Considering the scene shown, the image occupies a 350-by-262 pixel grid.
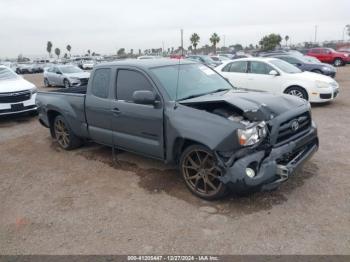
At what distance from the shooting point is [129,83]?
5.04 m

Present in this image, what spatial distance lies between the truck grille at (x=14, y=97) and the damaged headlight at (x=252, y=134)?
7633 millimetres

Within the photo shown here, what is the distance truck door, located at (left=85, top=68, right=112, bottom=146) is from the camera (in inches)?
210

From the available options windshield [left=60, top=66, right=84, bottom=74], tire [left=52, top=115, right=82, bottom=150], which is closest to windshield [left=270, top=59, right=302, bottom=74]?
tire [left=52, top=115, right=82, bottom=150]

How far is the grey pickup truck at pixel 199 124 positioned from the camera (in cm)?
380

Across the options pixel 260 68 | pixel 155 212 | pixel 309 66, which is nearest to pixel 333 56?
pixel 309 66

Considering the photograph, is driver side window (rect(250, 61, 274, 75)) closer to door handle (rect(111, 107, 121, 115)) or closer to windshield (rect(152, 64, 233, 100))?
windshield (rect(152, 64, 233, 100))

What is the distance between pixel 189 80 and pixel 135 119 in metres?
0.99

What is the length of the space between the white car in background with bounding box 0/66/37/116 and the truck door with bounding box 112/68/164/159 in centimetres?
536

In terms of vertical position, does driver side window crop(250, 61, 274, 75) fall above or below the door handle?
above

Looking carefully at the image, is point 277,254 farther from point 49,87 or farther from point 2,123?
point 49,87

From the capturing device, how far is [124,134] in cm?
512

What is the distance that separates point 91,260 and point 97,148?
146 inches

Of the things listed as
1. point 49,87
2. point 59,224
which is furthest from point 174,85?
point 49,87

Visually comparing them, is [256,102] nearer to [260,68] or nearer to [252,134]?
[252,134]
